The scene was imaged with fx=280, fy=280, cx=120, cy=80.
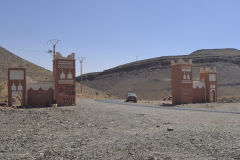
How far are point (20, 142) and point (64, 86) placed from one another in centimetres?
2037

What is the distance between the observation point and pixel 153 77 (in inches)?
3927

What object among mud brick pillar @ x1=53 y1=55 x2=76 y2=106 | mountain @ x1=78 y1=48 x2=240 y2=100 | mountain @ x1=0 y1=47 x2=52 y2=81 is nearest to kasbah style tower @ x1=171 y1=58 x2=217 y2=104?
mud brick pillar @ x1=53 y1=55 x2=76 y2=106

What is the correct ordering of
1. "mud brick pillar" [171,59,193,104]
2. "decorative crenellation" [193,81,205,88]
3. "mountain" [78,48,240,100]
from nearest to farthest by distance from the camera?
"mud brick pillar" [171,59,193,104] < "decorative crenellation" [193,81,205,88] < "mountain" [78,48,240,100]

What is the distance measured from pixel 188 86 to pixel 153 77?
213 feet

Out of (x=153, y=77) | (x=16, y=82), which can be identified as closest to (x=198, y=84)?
(x=16, y=82)

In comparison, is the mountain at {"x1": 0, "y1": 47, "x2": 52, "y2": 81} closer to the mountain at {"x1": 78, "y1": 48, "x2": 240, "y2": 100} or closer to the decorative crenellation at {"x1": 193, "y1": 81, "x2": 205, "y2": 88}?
the mountain at {"x1": 78, "y1": 48, "x2": 240, "y2": 100}

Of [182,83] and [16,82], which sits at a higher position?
[16,82]

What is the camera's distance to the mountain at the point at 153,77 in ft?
274

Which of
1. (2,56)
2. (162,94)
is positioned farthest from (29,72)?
(162,94)

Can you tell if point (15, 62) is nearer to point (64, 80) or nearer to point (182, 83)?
point (64, 80)

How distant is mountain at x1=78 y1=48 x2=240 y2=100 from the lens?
83.4 m

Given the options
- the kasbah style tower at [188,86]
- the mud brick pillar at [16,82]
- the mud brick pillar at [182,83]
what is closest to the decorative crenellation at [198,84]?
the kasbah style tower at [188,86]

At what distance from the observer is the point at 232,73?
95.9m

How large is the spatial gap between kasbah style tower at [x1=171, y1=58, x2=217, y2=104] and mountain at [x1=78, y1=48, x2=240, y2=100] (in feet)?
115
